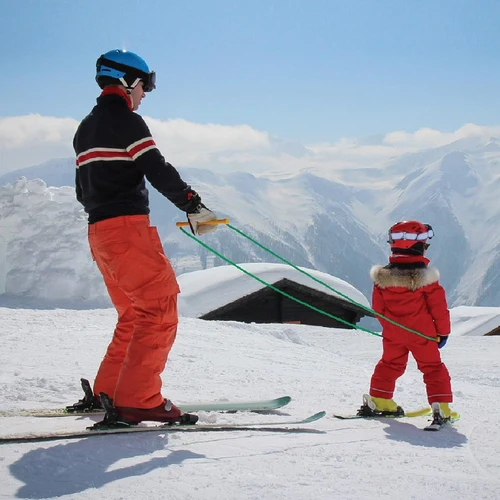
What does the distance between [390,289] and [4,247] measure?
15676 millimetres

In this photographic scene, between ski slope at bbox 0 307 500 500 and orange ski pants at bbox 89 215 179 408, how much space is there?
28cm

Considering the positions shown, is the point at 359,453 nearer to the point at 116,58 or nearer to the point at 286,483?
the point at 286,483

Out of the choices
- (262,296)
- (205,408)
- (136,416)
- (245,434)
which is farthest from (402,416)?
(262,296)

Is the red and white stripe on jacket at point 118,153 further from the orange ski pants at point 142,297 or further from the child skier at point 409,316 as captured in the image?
the child skier at point 409,316

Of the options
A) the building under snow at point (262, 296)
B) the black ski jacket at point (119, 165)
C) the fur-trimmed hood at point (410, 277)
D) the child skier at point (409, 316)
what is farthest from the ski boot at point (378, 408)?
the building under snow at point (262, 296)

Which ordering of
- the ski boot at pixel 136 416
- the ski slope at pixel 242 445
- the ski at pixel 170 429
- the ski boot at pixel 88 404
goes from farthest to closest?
the ski boot at pixel 88 404, the ski boot at pixel 136 416, the ski at pixel 170 429, the ski slope at pixel 242 445

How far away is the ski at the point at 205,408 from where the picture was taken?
393cm

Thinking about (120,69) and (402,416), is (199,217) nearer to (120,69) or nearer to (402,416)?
(120,69)

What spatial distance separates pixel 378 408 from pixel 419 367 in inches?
16.3

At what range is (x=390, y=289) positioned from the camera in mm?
4895

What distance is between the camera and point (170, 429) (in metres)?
3.56

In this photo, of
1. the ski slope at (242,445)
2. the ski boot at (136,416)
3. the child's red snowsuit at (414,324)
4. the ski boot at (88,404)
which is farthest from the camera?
the child's red snowsuit at (414,324)

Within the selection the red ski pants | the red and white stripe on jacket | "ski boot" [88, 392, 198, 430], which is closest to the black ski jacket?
the red and white stripe on jacket

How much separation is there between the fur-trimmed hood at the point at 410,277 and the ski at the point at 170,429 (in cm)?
113
